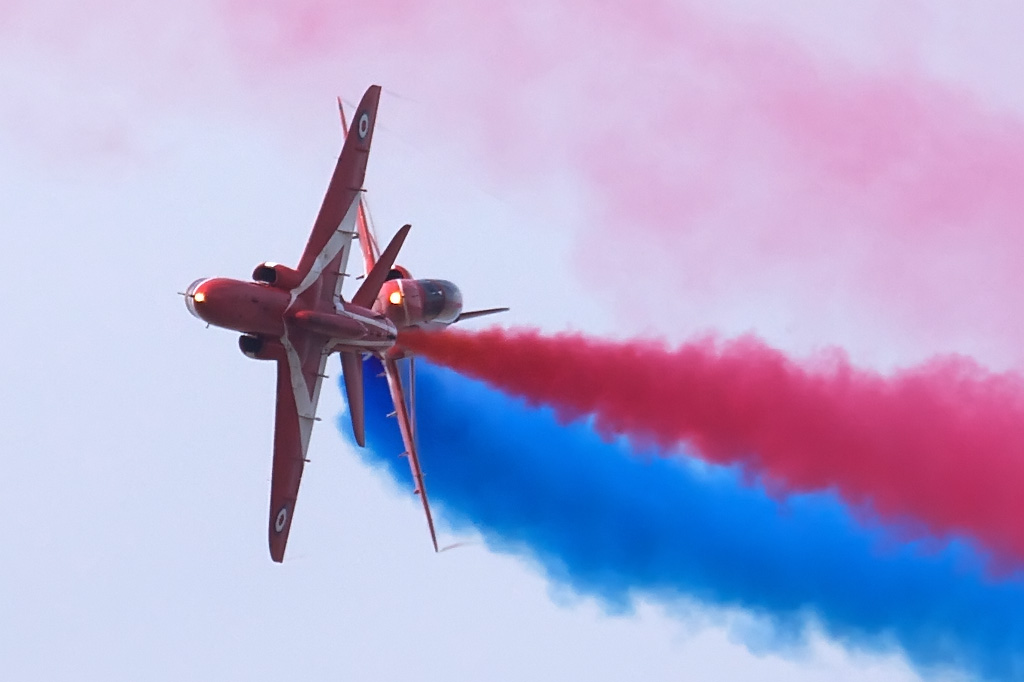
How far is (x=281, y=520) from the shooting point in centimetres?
5241

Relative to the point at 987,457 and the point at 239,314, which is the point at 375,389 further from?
the point at 987,457

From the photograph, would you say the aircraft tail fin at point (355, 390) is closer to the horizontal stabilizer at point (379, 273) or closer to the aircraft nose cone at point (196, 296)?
the horizontal stabilizer at point (379, 273)

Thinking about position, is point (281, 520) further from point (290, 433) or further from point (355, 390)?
point (355, 390)

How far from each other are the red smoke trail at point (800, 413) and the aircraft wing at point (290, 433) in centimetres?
317

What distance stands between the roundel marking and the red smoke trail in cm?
445

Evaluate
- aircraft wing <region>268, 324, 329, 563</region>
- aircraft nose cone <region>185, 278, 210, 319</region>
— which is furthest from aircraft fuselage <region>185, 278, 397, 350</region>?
aircraft wing <region>268, 324, 329, 563</region>

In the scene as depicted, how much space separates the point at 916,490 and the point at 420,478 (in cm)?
901

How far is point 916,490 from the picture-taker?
174ft

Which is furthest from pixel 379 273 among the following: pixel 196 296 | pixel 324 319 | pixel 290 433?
pixel 196 296

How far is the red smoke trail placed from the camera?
52844 millimetres

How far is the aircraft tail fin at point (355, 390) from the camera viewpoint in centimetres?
5250

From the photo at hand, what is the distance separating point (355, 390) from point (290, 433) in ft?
4.65

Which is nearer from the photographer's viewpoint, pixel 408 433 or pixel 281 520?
pixel 281 520

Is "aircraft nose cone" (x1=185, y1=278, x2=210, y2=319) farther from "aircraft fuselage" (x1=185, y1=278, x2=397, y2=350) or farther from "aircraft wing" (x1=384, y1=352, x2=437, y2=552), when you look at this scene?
"aircraft wing" (x1=384, y1=352, x2=437, y2=552)
